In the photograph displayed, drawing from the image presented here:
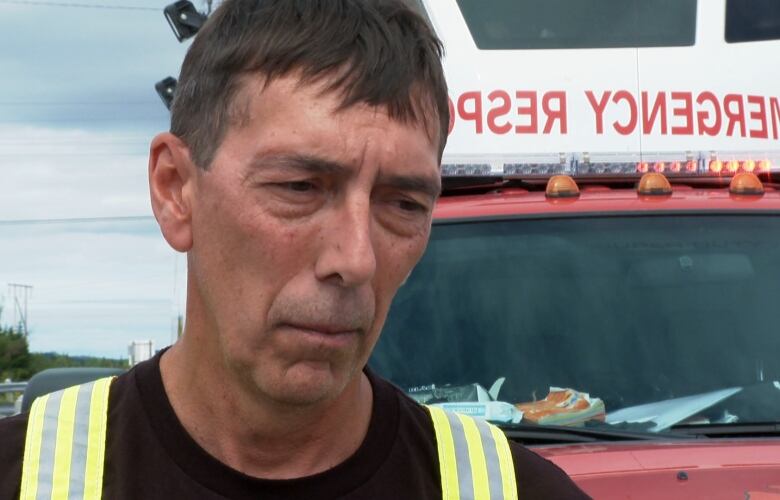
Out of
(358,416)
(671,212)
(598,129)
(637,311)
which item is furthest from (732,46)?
(358,416)

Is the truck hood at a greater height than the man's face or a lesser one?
lesser

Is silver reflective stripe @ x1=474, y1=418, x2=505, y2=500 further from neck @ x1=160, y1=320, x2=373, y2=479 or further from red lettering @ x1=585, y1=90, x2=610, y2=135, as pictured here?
red lettering @ x1=585, y1=90, x2=610, y2=135

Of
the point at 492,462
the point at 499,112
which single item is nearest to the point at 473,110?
the point at 499,112

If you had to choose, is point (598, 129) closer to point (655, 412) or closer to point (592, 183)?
point (592, 183)

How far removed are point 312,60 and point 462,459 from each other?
24.0 inches

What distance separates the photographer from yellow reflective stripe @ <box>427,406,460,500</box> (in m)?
2.09

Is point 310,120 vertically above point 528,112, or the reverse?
point 528,112

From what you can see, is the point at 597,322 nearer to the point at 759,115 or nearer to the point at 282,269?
the point at 759,115

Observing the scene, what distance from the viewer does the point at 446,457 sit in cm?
213

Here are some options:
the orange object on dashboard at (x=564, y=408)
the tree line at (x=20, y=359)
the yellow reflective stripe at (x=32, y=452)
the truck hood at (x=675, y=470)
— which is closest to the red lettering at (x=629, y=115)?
the orange object on dashboard at (x=564, y=408)

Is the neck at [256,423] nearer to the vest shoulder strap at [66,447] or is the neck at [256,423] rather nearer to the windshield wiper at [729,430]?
the vest shoulder strap at [66,447]

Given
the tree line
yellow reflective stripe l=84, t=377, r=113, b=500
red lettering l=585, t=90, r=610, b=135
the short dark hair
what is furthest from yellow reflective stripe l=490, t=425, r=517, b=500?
the tree line

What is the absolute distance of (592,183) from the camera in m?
5.55

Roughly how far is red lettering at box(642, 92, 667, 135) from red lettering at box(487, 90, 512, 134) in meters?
0.50
